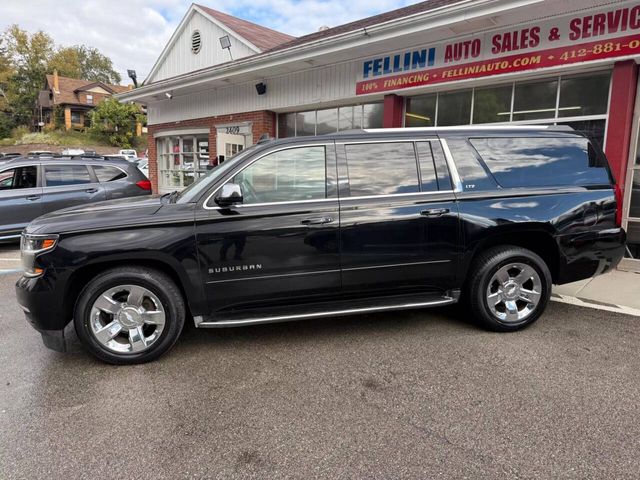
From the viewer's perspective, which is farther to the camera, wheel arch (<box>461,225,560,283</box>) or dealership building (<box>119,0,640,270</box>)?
dealership building (<box>119,0,640,270</box>)

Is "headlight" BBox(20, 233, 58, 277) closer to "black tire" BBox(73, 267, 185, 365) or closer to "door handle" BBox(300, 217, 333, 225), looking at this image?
"black tire" BBox(73, 267, 185, 365)

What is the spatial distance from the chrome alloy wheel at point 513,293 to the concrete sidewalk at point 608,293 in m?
1.29

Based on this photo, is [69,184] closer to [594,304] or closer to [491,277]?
[491,277]

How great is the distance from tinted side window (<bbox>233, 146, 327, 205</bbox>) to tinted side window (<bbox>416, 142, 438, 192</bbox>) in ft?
2.95

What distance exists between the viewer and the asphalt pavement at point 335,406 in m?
2.36

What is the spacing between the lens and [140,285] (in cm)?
345

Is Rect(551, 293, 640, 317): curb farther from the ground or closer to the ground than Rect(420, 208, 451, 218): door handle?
closer to the ground

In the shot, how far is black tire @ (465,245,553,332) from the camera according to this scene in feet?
13.2

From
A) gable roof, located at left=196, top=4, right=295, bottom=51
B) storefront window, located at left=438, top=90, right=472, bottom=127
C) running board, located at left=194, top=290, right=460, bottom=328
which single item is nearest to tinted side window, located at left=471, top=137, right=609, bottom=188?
running board, located at left=194, top=290, right=460, bottom=328

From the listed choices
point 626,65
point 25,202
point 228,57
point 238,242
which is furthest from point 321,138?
point 228,57

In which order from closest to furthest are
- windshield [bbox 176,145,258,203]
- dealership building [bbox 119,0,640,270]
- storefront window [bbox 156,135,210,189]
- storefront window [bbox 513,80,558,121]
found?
windshield [bbox 176,145,258,203] < dealership building [bbox 119,0,640,270] < storefront window [bbox 513,80,558,121] < storefront window [bbox 156,135,210,189]

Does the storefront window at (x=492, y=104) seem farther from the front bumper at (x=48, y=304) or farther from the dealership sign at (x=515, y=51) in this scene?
the front bumper at (x=48, y=304)

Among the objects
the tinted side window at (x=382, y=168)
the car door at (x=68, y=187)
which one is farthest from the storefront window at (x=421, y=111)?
the car door at (x=68, y=187)

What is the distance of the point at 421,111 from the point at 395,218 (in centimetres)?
567
